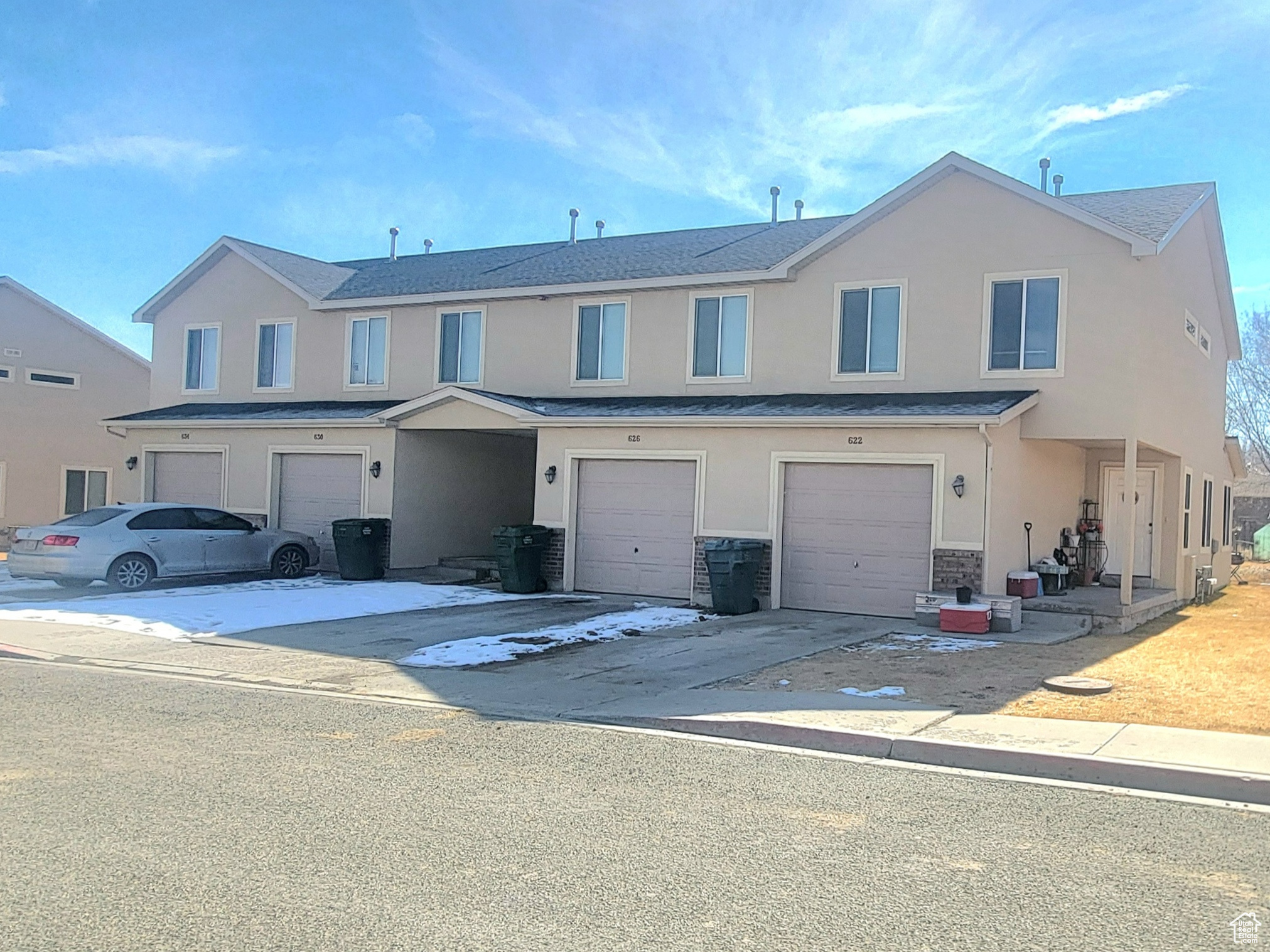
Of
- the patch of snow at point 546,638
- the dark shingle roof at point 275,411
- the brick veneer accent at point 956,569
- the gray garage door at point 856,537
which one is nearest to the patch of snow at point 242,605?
the patch of snow at point 546,638

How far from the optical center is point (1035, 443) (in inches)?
674

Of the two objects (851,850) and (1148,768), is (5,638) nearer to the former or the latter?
(851,850)

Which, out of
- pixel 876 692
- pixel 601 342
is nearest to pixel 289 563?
pixel 601 342

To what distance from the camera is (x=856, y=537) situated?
54.9 feet

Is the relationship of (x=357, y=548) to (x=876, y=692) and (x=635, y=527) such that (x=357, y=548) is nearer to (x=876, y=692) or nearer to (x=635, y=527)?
(x=635, y=527)

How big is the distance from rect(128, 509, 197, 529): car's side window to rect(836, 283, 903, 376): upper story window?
1091 cm

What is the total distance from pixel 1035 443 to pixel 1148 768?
10487mm

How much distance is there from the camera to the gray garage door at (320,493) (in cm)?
2147

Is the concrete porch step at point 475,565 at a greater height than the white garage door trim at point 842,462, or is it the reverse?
the white garage door trim at point 842,462

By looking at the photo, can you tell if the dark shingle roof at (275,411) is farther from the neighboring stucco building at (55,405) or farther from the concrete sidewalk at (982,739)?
the concrete sidewalk at (982,739)

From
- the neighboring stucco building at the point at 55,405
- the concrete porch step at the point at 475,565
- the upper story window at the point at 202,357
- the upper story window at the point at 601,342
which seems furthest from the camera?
the neighboring stucco building at the point at 55,405

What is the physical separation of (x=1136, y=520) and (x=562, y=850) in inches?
731

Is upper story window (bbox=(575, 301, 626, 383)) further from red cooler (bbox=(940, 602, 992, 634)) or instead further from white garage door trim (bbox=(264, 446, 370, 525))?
red cooler (bbox=(940, 602, 992, 634))
